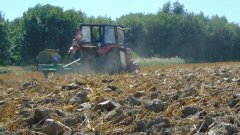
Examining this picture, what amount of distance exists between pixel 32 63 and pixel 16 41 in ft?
7.87

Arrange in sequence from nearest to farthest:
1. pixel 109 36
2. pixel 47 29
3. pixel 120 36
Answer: pixel 109 36, pixel 120 36, pixel 47 29

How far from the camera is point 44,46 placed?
38.9 meters

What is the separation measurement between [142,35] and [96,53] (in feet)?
132

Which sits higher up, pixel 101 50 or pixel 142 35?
pixel 142 35

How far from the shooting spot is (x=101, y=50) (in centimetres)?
1559

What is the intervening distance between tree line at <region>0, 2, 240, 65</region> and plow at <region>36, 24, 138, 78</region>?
21101 mm

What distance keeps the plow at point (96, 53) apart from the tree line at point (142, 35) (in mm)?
21101

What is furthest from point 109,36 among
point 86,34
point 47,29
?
point 47,29

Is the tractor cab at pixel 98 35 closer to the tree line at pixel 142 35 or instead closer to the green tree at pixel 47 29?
the tree line at pixel 142 35

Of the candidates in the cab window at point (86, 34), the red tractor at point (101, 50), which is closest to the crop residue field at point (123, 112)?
the red tractor at point (101, 50)

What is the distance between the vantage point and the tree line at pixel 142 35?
129 ft

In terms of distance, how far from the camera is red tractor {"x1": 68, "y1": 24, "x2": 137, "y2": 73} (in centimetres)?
1555

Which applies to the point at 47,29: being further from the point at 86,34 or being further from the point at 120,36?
the point at 86,34

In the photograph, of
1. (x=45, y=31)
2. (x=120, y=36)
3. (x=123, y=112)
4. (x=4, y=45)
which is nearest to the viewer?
(x=123, y=112)
